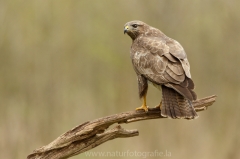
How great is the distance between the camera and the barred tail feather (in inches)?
119

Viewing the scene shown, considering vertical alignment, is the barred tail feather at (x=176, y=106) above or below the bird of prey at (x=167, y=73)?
below

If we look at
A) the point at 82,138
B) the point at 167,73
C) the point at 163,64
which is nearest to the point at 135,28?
the point at 163,64

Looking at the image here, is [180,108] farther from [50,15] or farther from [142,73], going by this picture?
[50,15]

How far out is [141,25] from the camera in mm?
3955

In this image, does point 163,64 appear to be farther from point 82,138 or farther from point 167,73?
point 82,138

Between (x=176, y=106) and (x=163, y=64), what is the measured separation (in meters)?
0.42

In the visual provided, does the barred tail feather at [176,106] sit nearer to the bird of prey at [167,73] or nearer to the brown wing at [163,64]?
the bird of prey at [167,73]

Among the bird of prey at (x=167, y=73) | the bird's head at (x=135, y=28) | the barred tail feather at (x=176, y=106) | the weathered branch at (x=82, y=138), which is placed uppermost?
the bird's head at (x=135, y=28)

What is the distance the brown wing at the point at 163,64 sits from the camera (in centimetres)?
309

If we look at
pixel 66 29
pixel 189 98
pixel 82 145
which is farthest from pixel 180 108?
pixel 66 29

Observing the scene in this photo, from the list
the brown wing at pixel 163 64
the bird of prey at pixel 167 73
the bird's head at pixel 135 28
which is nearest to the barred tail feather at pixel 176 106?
the bird of prey at pixel 167 73

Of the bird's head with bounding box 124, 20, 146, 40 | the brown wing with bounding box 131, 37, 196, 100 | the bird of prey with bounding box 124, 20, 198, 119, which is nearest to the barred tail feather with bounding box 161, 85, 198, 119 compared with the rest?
the bird of prey with bounding box 124, 20, 198, 119

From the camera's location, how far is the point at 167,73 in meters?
3.15

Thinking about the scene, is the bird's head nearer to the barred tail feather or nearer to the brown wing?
the brown wing
